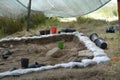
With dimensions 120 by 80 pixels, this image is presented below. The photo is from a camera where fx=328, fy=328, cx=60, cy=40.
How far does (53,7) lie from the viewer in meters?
7.64

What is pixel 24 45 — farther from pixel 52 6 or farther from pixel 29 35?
pixel 52 6

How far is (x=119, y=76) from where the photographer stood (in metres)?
3.68

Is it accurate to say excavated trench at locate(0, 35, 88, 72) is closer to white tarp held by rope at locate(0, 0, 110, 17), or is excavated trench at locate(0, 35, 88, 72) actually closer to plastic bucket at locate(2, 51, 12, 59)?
plastic bucket at locate(2, 51, 12, 59)

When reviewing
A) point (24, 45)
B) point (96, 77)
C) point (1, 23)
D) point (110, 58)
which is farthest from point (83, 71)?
point (1, 23)

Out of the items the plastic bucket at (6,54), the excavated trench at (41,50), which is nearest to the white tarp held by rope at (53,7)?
the excavated trench at (41,50)

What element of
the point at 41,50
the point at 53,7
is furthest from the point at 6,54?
the point at 53,7

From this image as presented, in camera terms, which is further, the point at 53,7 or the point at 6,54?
the point at 53,7

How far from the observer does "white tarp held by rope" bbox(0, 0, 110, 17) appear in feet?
24.3

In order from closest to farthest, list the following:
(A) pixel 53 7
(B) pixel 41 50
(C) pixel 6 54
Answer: (C) pixel 6 54 < (B) pixel 41 50 < (A) pixel 53 7

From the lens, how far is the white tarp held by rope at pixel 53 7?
740cm

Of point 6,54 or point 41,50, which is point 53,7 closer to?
point 41,50

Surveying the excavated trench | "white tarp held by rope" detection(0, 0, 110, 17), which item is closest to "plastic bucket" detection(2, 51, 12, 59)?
the excavated trench

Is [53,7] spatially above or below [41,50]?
above

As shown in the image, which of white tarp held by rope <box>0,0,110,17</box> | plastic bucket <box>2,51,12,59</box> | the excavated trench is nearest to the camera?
the excavated trench
